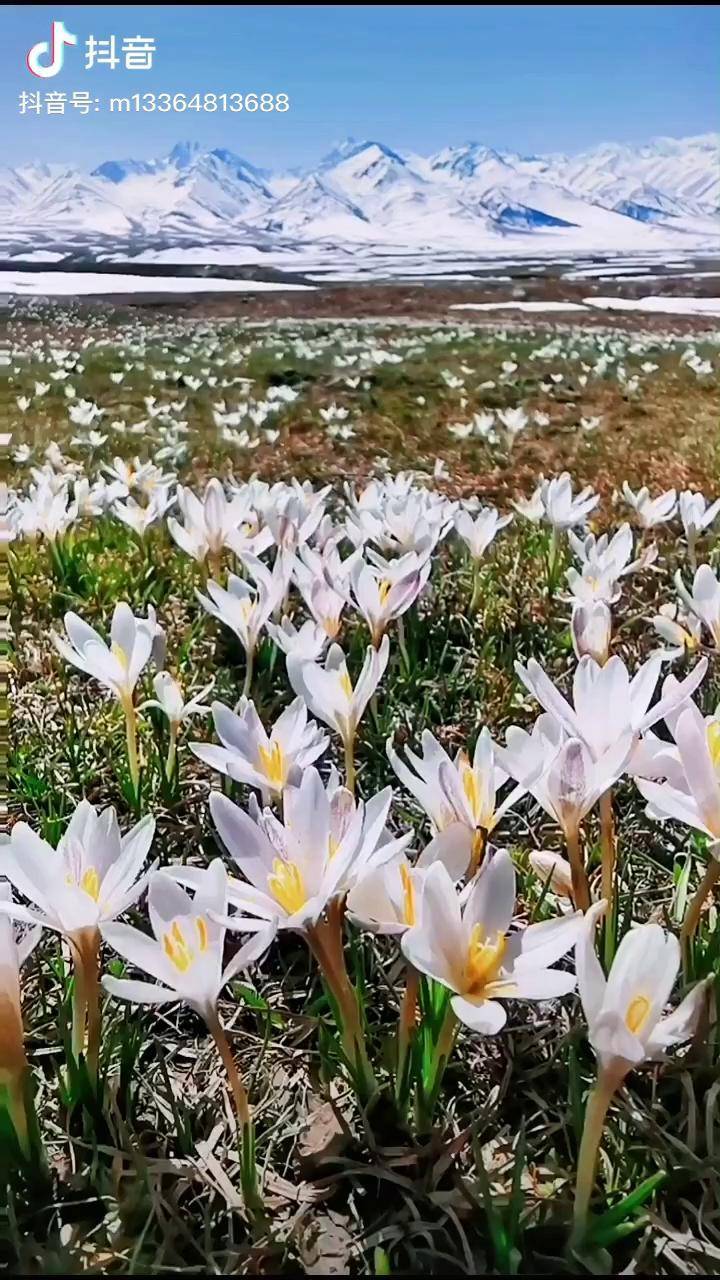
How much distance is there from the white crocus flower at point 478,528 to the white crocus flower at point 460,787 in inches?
16.3

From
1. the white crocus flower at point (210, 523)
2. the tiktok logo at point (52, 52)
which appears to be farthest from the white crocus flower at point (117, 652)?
the tiktok logo at point (52, 52)

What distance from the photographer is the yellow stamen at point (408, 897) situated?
386mm

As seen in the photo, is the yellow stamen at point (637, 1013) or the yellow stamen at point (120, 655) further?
the yellow stamen at point (120, 655)

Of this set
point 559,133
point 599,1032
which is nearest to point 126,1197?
point 599,1032

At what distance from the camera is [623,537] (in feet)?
2.50

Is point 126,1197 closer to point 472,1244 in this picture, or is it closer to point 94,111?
point 472,1244

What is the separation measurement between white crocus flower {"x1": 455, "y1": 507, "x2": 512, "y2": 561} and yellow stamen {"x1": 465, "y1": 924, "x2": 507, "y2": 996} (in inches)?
20.3

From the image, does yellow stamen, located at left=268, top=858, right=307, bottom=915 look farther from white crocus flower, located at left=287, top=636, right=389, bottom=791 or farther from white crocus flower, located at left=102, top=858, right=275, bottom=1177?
white crocus flower, located at left=287, top=636, right=389, bottom=791

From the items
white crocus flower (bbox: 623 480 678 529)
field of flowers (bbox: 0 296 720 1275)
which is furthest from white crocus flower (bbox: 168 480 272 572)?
white crocus flower (bbox: 623 480 678 529)

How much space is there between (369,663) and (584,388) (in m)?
0.53

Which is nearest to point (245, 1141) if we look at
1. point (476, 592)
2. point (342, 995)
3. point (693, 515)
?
point (342, 995)

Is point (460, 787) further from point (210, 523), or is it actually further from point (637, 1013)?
point (210, 523)

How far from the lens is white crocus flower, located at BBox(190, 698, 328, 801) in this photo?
0.47 m

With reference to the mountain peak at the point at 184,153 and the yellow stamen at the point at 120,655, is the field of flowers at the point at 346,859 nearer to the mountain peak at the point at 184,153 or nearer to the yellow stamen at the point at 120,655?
the yellow stamen at the point at 120,655
